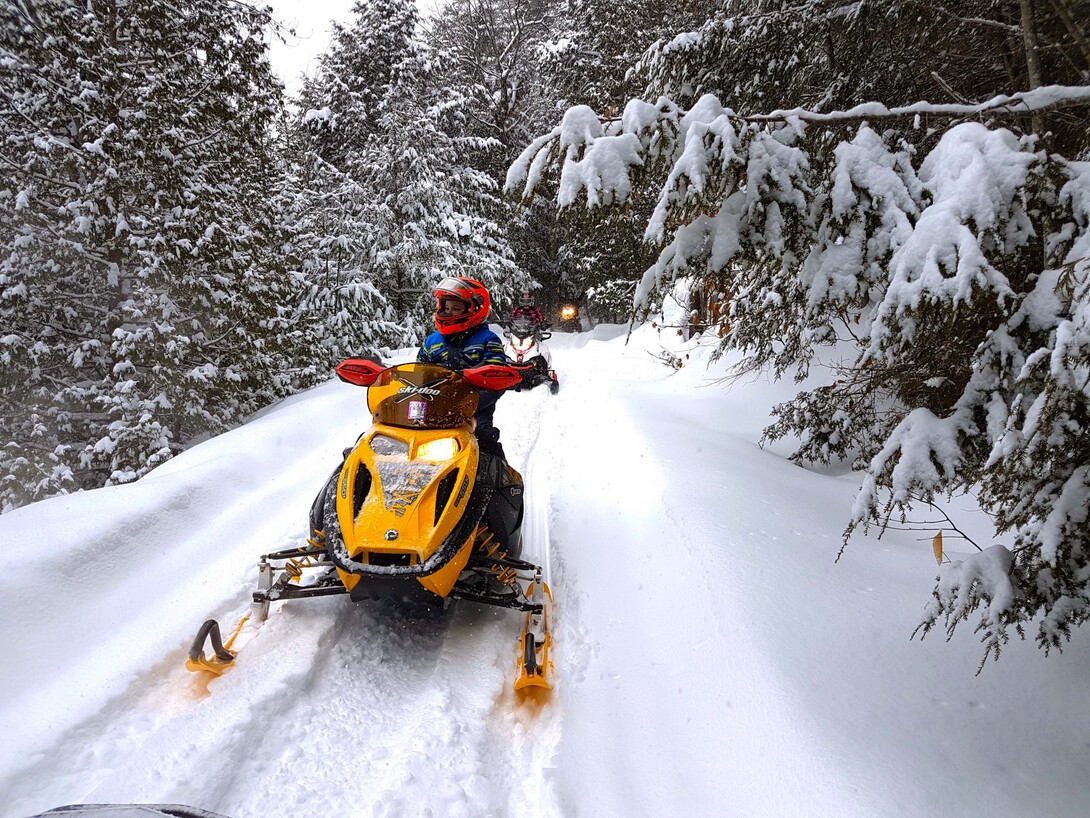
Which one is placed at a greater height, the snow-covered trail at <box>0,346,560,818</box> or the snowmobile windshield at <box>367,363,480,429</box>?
the snowmobile windshield at <box>367,363,480,429</box>

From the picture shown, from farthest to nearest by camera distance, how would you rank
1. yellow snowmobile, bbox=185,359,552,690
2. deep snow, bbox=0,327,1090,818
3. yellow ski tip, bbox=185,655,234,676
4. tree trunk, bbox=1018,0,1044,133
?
tree trunk, bbox=1018,0,1044,133
yellow snowmobile, bbox=185,359,552,690
yellow ski tip, bbox=185,655,234,676
deep snow, bbox=0,327,1090,818

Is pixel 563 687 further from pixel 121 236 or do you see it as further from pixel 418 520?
pixel 121 236

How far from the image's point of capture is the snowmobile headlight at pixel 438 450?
138 inches

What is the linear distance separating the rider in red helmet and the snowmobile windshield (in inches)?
27.3

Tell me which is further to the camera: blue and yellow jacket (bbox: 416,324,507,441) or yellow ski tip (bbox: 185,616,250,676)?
blue and yellow jacket (bbox: 416,324,507,441)

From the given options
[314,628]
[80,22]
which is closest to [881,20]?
[314,628]

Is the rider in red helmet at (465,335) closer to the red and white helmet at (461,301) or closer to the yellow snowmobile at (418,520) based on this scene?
the red and white helmet at (461,301)

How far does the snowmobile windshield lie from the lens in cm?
366

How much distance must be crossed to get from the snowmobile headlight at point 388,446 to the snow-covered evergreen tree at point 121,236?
20.3ft

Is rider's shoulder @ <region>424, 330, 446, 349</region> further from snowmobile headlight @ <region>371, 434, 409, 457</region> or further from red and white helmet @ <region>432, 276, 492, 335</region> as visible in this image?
snowmobile headlight @ <region>371, 434, 409, 457</region>

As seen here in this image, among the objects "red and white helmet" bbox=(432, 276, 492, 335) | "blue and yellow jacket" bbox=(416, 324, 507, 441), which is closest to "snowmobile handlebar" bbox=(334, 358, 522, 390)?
"blue and yellow jacket" bbox=(416, 324, 507, 441)

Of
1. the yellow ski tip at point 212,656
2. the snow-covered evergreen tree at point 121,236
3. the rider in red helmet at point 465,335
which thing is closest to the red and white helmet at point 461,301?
the rider in red helmet at point 465,335

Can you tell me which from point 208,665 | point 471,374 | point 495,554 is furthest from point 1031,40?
point 208,665

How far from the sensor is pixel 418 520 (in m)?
3.11
